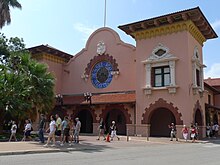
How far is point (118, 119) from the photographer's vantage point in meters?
30.0

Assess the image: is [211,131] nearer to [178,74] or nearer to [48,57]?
[178,74]

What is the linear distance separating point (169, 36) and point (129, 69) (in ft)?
18.4

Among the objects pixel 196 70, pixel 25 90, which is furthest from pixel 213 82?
pixel 25 90

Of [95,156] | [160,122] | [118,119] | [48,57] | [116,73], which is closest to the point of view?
[95,156]

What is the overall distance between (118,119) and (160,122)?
4464 mm

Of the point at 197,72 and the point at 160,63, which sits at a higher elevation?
the point at 160,63

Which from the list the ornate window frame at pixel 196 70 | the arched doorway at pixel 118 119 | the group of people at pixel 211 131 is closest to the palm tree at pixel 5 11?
the arched doorway at pixel 118 119

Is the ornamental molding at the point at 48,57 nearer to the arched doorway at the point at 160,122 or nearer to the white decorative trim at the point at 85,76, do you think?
the white decorative trim at the point at 85,76

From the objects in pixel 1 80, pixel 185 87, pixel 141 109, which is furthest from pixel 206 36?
pixel 1 80

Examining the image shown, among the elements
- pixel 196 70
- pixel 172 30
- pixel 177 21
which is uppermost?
pixel 177 21

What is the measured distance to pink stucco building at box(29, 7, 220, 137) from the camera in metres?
24.7

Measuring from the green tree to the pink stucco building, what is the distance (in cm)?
793

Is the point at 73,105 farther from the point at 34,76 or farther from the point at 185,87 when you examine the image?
the point at 185,87

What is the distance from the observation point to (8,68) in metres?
22.1
